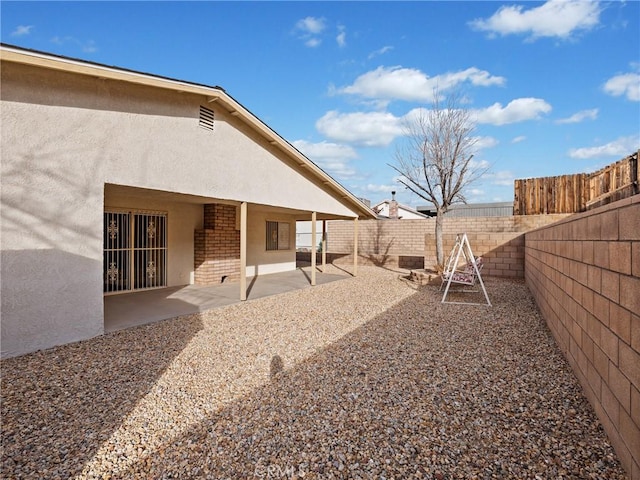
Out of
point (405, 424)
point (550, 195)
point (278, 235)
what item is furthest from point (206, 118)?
point (550, 195)

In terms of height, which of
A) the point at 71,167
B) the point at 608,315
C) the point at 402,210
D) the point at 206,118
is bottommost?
the point at 608,315

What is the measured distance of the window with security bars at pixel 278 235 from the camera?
12.7 m

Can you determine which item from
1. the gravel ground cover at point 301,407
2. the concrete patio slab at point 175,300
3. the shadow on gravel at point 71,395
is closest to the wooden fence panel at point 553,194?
the concrete patio slab at point 175,300

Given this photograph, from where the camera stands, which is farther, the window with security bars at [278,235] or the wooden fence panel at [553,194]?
the wooden fence panel at [553,194]

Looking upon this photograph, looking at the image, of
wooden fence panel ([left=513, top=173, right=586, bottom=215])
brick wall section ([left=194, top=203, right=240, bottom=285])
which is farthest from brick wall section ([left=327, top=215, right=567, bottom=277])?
brick wall section ([left=194, top=203, right=240, bottom=285])

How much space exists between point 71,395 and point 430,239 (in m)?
11.9

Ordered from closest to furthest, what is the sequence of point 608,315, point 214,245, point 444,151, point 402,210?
point 608,315 < point 214,245 < point 444,151 < point 402,210

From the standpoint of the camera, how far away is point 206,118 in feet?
21.8

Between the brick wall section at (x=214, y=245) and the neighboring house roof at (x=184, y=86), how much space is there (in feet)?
8.77

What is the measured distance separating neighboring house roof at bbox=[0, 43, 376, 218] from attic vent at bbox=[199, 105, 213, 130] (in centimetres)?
22

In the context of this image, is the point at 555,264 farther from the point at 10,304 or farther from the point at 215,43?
the point at 215,43

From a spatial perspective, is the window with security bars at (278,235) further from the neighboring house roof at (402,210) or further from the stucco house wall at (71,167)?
the neighboring house roof at (402,210)

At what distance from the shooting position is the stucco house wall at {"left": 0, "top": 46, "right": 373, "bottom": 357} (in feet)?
13.2

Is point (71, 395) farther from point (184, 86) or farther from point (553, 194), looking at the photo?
point (553, 194)
